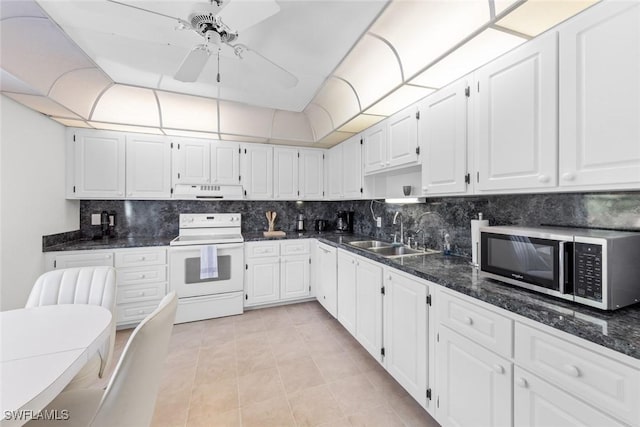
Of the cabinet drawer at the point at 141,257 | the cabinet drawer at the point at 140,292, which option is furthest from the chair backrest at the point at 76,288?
the cabinet drawer at the point at 140,292

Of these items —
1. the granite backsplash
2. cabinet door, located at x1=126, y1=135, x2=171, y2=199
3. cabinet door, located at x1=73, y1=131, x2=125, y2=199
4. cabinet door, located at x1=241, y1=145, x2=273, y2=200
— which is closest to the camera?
the granite backsplash

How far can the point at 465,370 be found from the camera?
1.35 meters

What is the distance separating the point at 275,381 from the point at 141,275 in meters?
2.03

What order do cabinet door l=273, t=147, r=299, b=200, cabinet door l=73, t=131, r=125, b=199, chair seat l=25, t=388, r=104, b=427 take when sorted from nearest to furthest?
chair seat l=25, t=388, r=104, b=427 → cabinet door l=73, t=131, r=125, b=199 → cabinet door l=273, t=147, r=299, b=200

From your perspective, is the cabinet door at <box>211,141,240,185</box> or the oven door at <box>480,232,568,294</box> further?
the cabinet door at <box>211,141,240,185</box>

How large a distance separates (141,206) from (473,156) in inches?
156

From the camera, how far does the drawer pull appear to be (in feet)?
Result: 3.00

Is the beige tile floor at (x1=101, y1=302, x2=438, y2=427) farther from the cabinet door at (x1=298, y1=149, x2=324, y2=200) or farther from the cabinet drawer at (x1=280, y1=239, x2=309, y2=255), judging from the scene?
the cabinet door at (x1=298, y1=149, x2=324, y2=200)

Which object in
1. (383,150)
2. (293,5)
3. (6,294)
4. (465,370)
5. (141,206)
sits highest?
(293,5)

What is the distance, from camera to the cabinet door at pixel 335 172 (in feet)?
11.7

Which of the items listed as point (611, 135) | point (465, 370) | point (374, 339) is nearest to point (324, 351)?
→ point (374, 339)

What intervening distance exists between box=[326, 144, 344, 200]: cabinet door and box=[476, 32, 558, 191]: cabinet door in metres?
2.08

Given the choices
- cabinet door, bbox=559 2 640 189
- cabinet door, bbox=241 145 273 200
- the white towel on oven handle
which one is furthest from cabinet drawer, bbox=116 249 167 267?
cabinet door, bbox=559 2 640 189

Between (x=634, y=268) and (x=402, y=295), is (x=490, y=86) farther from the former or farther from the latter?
(x=402, y=295)
